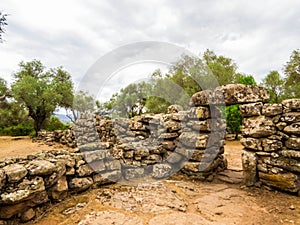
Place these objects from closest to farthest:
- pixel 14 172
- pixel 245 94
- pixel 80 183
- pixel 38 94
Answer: pixel 14 172
pixel 80 183
pixel 245 94
pixel 38 94

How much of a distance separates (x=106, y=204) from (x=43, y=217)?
38.6 inches

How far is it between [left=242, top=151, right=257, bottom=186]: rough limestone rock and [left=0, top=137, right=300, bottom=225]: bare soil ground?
18 cm

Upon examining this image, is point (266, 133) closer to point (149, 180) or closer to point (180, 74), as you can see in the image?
point (149, 180)

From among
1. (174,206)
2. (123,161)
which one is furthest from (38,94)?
(174,206)

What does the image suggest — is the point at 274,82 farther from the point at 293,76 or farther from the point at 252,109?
the point at 252,109

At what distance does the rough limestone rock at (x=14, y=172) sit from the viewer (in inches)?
103

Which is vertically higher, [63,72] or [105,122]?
[63,72]

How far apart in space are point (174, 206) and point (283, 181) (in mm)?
2423

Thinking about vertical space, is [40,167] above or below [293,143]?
below

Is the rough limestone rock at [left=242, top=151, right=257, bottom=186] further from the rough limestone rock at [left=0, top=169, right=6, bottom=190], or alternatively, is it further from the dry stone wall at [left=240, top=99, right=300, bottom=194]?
the rough limestone rock at [left=0, top=169, right=6, bottom=190]

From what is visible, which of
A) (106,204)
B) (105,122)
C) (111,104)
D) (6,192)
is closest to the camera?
(6,192)

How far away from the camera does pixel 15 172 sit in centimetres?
266

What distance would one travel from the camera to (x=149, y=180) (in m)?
4.66

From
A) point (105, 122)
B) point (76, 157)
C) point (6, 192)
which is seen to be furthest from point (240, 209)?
point (105, 122)
